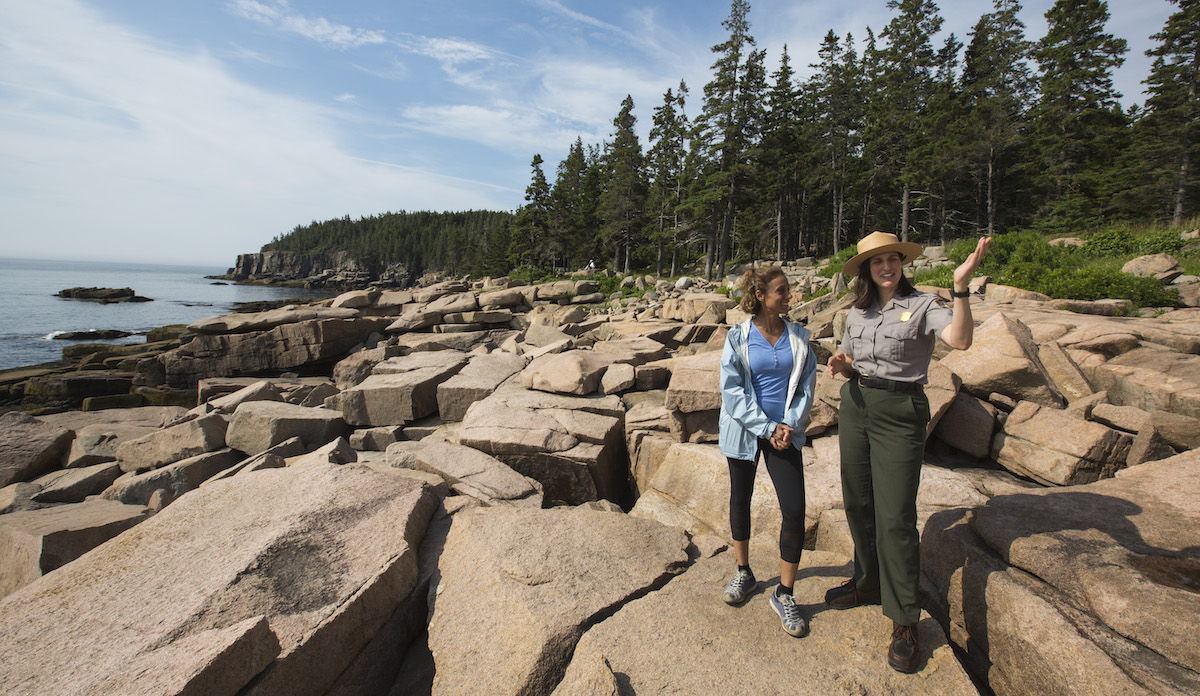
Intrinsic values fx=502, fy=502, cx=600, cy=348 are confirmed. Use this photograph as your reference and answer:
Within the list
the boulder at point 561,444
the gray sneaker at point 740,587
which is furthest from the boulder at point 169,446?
the gray sneaker at point 740,587

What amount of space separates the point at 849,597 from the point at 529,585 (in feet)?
6.63

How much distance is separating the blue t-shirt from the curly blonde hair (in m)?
0.23

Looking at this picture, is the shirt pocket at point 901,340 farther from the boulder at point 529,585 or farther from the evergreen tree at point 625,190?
the evergreen tree at point 625,190

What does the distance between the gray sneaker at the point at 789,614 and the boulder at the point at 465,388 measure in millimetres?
6666

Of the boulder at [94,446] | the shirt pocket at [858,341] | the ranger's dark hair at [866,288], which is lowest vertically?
the boulder at [94,446]

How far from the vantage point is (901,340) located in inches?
108

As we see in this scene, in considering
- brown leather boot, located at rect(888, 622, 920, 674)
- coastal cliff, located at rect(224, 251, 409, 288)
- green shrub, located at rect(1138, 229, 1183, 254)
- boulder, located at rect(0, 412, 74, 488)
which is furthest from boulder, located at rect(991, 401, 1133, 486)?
coastal cliff, located at rect(224, 251, 409, 288)

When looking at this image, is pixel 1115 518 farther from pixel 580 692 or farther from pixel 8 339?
pixel 8 339

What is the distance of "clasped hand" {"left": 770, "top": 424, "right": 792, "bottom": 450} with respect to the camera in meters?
2.92

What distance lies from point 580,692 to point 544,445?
415 cm

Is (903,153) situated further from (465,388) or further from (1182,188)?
(465,388)

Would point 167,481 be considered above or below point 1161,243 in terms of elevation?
below

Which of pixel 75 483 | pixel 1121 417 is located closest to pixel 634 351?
pixel 1121 417

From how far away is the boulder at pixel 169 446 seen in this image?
24.9 feet
